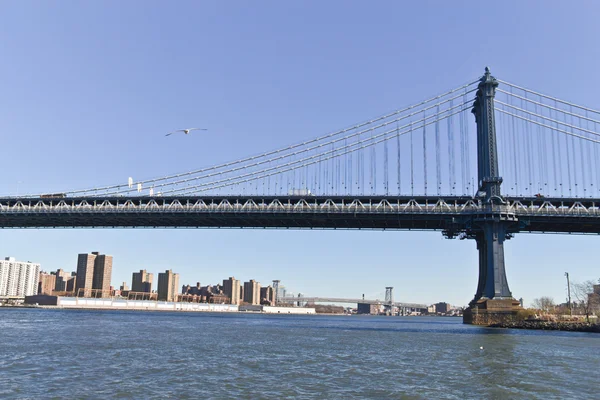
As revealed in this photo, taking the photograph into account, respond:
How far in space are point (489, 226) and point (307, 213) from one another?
20709 mm

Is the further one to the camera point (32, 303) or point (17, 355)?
point (32, 303)

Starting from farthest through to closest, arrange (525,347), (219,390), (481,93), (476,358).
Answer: (481,93), (525,347), (476,358), (219,390)

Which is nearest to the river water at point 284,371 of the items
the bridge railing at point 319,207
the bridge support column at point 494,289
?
the bridge support column at point 494,289

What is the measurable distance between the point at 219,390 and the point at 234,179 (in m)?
65.0

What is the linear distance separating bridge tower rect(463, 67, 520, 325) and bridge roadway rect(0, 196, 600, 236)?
0.57m

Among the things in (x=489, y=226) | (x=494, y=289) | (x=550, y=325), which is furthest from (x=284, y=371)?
(x=489, y=226)

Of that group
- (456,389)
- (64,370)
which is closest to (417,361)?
(456,389)

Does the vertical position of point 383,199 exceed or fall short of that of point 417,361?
it exceeds it

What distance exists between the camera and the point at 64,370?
71.6ft

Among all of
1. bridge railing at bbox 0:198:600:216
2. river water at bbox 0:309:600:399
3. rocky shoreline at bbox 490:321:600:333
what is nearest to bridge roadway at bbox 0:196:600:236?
bridge railing at bbox 0:198:600:216

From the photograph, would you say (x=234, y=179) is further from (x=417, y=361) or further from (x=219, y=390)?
(x=219, y=390)

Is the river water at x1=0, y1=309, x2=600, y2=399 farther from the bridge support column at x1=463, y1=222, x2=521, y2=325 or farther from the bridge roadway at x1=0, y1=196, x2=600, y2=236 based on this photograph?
the bridge roadway at x1=0, y1=196, x2=600, y2=236

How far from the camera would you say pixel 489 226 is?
211 feet

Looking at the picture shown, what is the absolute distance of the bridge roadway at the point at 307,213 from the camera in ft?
217
